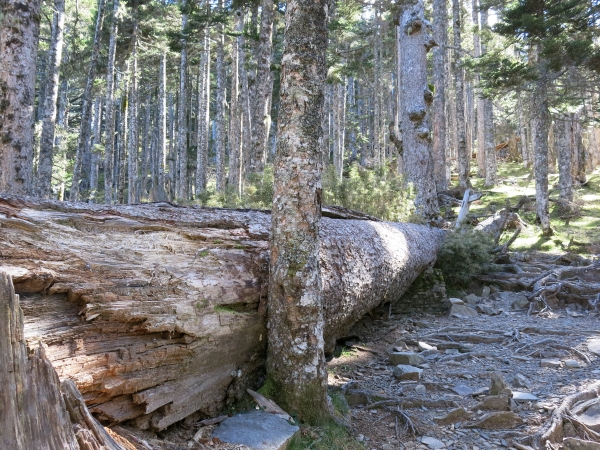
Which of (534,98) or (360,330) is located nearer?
(360,330)

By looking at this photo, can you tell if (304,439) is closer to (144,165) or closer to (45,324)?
(45,324)

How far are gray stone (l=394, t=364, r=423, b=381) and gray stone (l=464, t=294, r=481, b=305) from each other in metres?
3.85

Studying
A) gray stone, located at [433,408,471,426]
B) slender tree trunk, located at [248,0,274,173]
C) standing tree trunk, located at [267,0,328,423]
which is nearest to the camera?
standing tree trunk, located at [267,0,328,423]

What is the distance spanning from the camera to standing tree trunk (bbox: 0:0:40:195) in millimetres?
6090

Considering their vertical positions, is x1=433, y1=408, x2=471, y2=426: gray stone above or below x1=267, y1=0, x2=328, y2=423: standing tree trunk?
below

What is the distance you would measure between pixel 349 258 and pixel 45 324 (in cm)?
303

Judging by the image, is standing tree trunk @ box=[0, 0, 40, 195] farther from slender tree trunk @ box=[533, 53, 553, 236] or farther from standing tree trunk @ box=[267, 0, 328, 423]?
slender tree trunk @ box=[533, 53, 553, 236]

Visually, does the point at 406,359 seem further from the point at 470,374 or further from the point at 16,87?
the point at 16,87

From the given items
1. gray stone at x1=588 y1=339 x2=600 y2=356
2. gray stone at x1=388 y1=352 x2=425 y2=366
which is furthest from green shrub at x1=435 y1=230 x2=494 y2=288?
gray stone at x1=388 y1=352 x2=425 y2=366

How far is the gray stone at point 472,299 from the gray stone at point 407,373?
12.6 ft

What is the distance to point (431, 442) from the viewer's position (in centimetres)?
329

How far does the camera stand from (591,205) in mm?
17344

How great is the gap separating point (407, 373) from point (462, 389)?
0.55 metres

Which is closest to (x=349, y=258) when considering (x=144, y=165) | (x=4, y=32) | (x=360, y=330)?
(x=360, y=330)
